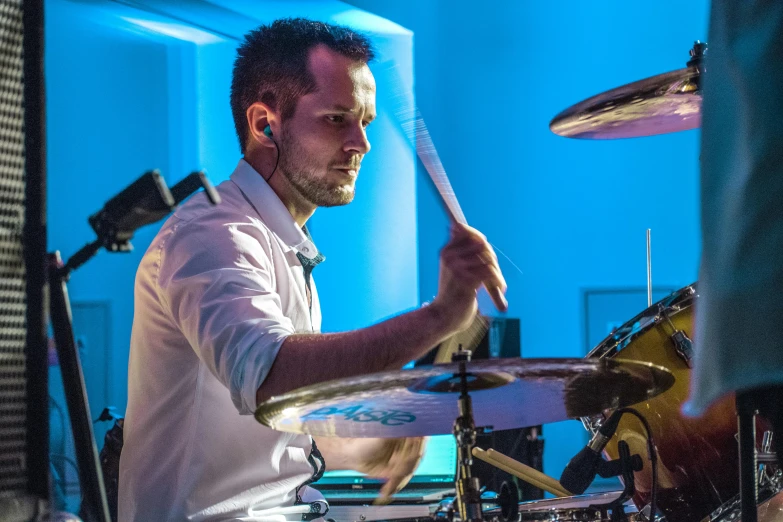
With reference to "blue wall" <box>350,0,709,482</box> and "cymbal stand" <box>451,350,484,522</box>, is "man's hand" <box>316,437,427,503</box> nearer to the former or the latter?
"cymbal stand" <box>451,350,484,522</box>

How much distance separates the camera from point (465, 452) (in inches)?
44.3

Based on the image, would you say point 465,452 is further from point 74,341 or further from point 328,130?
point 328,130

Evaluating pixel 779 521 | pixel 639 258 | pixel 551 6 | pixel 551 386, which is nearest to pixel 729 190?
pixel 551 386

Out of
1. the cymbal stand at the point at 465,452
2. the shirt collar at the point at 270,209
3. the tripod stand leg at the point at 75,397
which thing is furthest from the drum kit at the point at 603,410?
the shirt collar at the point at 270,209

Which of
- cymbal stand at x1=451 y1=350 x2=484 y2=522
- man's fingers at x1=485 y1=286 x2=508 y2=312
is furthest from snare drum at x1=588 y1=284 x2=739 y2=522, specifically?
cymbal stand at x1=451 y1=350 x2=484 y2=522

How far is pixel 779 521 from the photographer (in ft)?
5.06

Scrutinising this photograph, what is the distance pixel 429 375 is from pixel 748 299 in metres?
0.47

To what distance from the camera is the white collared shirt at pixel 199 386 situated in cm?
143

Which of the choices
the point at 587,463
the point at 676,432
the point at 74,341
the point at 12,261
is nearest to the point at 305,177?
the point at 587,463


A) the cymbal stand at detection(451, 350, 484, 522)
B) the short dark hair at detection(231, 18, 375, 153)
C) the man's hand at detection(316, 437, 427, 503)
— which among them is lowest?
the man's hand at detection(316, 437, 427, 503)

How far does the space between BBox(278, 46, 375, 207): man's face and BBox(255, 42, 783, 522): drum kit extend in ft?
1.93

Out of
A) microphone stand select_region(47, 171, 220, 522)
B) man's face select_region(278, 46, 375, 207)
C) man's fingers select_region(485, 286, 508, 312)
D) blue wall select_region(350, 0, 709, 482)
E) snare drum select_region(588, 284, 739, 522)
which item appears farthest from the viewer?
blue wall select_region(350, 0, 709, 482)

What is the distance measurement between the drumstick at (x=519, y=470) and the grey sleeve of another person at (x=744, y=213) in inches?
34.8

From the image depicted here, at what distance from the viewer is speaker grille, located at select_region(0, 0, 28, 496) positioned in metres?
0.62
